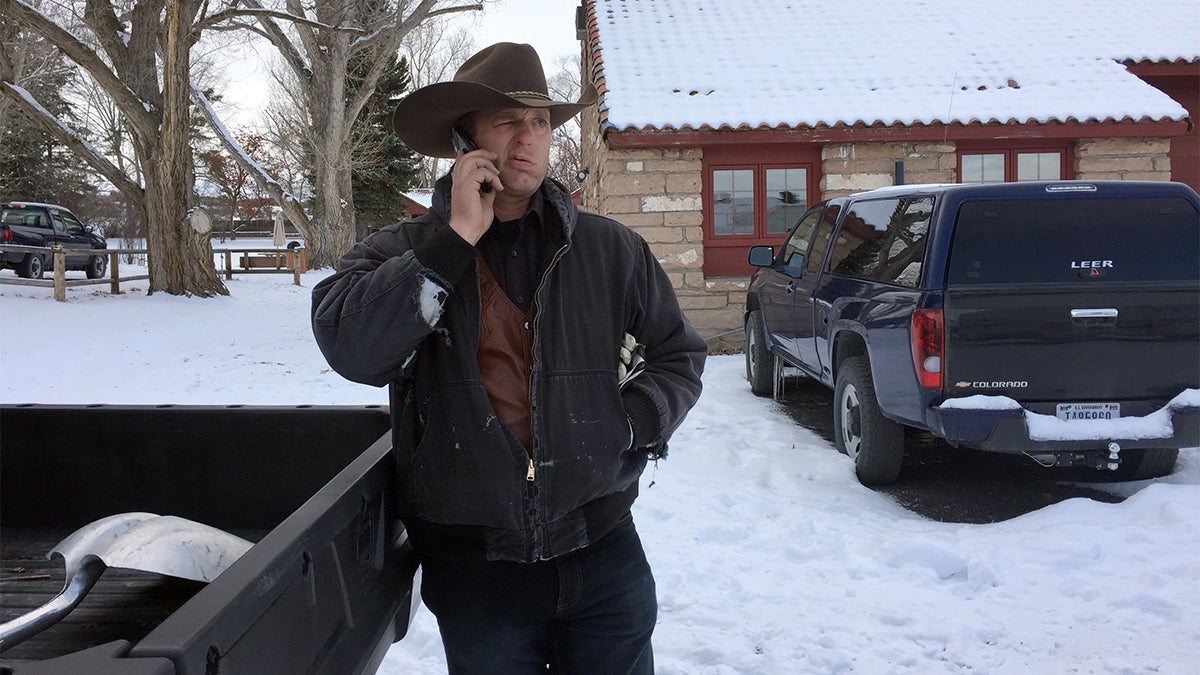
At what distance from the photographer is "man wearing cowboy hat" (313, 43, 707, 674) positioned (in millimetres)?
1908

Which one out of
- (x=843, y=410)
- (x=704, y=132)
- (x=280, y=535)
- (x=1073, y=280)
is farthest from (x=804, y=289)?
(x=280, y=535)

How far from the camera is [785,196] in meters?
12.1

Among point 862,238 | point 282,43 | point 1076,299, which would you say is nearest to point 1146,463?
point 1076,299

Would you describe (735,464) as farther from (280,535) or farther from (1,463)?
(280,535)

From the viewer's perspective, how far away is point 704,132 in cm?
1126

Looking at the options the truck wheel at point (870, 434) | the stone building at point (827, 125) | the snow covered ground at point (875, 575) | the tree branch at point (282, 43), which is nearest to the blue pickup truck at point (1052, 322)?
the truck wheel at point (870, 434)

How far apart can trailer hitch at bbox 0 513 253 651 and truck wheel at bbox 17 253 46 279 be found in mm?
21109

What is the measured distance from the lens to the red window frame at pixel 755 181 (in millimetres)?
11977

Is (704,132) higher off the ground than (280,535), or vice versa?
(704,132)

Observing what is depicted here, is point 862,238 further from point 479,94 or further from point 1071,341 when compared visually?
point 479,94

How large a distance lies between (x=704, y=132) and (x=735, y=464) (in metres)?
6.05

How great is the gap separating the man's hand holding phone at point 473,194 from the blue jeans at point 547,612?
733 mm

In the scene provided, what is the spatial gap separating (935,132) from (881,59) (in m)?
2.22

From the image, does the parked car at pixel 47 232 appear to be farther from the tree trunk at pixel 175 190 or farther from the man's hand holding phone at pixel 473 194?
the man's hand holding phone at pixel 473 194
